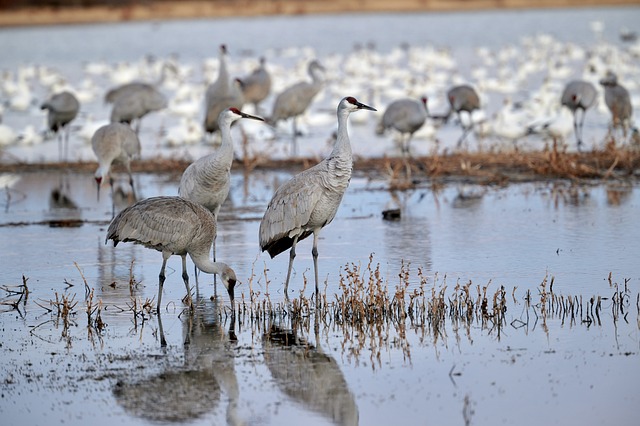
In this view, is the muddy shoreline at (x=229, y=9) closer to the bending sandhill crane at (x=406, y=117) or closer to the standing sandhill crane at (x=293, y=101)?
the standing sandhill crane at (x=293, y=101)

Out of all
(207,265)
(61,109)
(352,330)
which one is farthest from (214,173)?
(61,109)

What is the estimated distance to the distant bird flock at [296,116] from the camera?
9.14 meters

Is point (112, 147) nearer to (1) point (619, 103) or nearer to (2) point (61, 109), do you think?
(2) point (61, 109)

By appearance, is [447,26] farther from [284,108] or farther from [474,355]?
[474,355]

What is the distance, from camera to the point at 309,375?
281 inches

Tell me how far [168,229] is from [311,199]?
120 cm

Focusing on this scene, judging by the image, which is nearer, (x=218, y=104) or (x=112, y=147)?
(x=112, y=147)

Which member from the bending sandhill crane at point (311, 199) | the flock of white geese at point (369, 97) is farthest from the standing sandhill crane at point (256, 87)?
the bending sandhill crane at point (311, 199)

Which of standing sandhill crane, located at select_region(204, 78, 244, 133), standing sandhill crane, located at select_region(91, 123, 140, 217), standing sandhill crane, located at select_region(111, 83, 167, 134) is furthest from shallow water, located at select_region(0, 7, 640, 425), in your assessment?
standing sandhill crane, located at select_region(111, 83, 167, 134)

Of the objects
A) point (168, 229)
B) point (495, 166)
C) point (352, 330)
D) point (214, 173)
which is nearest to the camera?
Answer: point (352, 330)

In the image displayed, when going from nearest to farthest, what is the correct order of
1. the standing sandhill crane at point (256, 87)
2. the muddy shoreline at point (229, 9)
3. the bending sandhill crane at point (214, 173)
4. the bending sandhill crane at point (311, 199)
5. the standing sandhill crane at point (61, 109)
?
the bending sandhill crane at point (311, 199) < the bending sandhill crane at point (214, 173) < the standing sandhill crane at point (61, 109) < the standing sandhill crane at point (256, 87) < the muddy shoreline at point (229, 9)

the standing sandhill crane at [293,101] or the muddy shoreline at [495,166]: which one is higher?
the standing sandhill crane at [293,101]

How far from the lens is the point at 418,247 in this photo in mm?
10852

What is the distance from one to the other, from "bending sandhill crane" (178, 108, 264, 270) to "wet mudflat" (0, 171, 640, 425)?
0.72 meters
